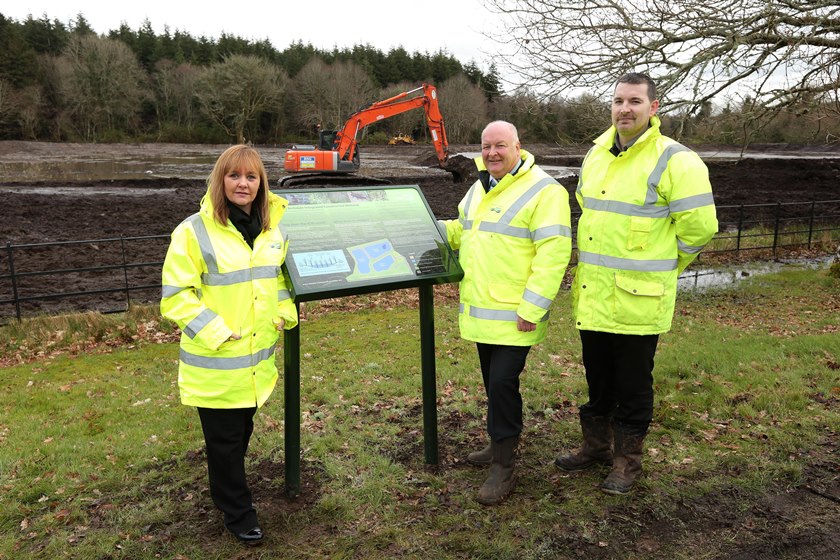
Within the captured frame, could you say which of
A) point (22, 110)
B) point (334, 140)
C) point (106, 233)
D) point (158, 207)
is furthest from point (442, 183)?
point (22, 110)

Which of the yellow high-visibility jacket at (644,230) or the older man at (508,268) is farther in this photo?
the older man at (508,268)

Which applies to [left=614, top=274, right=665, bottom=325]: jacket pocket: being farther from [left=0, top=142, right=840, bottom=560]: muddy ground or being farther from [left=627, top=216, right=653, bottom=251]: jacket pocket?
[left=0, top=142, right=840, bottom=560]: muddy ground

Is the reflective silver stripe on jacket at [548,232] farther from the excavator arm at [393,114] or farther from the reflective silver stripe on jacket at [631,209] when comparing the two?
the excavator arm at [393,114]

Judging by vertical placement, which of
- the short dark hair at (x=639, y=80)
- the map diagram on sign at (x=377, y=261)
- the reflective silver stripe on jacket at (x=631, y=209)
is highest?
the short dark hair at (x=639, y=80)

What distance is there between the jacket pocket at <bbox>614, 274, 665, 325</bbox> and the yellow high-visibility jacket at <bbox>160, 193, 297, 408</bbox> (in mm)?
1964

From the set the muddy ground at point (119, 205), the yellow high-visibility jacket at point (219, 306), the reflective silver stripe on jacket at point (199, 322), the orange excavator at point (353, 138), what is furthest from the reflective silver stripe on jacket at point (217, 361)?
the orange excavator at point (353, 138)

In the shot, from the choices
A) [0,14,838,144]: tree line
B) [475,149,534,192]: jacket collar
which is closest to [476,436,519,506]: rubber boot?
[475,149,534,192]: jacket collar

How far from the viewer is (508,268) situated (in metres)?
3.85

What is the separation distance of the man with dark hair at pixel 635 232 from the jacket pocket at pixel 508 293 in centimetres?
39

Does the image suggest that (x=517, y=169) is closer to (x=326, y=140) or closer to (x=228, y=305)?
(x=228, y=305)

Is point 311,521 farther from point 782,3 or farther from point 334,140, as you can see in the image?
point 334,140

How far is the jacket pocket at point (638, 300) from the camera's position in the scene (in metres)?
3.69

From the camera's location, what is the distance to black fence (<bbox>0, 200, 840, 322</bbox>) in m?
10.0

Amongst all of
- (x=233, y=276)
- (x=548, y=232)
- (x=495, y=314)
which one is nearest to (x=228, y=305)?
(x=233, y=276)
